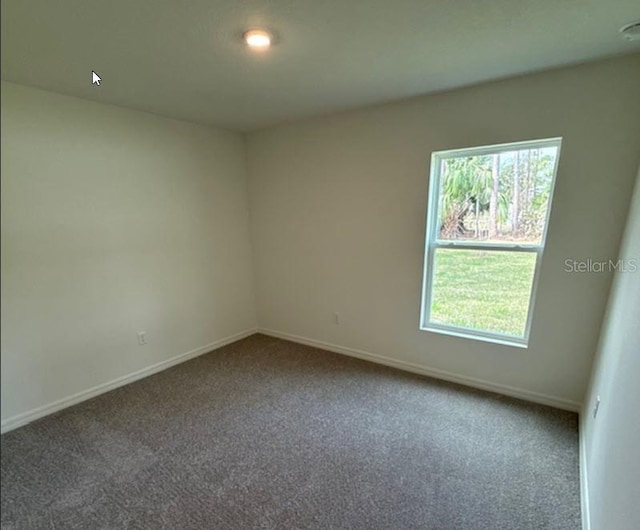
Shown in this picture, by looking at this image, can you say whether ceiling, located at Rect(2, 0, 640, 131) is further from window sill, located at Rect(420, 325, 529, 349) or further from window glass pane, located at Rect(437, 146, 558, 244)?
window sill, located at Rect(420, 325, 529, 349)

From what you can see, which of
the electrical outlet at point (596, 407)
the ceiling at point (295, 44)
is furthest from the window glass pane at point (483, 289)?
the ceiling at point (295, 44)

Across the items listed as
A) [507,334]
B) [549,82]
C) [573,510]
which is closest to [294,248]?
[507,334]

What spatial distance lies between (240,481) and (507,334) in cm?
210

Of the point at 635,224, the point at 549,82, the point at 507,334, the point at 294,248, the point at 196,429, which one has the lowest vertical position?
the point at 196,429

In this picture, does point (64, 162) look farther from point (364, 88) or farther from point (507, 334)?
point (507, 334)

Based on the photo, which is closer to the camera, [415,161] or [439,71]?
[439,71]

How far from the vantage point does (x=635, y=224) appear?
157 centimetres

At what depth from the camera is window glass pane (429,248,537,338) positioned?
2.34 metres

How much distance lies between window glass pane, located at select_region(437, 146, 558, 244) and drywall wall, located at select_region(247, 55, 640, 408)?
0.13 metres

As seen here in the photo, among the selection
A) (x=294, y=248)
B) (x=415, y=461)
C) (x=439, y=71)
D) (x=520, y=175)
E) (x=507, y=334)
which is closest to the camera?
(x=415, y=461)

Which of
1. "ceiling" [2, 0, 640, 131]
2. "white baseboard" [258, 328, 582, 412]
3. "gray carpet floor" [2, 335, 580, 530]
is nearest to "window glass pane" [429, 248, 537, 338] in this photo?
"white baseboard" [258, 328, 582, 412]

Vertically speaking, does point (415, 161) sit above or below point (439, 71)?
below

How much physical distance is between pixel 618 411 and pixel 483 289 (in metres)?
1.33

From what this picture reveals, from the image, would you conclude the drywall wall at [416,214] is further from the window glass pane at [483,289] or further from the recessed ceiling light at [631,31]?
the recessed ceiling light at [631,31]
